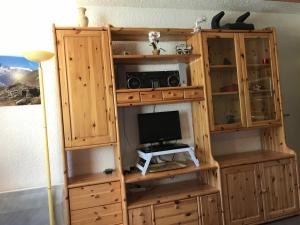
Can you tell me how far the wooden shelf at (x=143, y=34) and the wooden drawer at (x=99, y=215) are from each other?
167cm

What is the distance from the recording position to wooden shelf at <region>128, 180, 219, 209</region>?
240cm

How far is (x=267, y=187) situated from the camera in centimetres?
274

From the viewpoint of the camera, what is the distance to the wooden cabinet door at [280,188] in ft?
8.99

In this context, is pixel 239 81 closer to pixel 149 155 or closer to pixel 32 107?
pixel 149 155

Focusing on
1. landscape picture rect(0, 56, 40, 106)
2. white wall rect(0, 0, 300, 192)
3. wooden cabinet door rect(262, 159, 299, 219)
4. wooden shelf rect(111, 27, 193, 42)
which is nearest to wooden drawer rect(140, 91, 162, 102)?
wooden shelf rect(111, 27, 193, 42)

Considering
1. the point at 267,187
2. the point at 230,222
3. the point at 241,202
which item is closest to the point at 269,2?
the point at 267,187

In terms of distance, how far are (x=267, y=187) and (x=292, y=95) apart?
1462 millimetres

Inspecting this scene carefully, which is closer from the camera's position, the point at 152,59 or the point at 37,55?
the point at 37,55

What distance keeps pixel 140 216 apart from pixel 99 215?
1.24ft

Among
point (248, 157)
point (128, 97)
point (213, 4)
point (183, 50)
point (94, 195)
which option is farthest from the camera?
point (213, 4)

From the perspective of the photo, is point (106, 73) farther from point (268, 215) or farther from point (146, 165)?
point (268, 215)

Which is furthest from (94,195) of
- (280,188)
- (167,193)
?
(280,188)

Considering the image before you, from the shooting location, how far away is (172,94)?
A: 2.54 metres

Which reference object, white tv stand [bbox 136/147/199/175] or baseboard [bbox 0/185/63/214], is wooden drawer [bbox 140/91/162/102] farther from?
baseboard [bbox 0/185/63/214]
